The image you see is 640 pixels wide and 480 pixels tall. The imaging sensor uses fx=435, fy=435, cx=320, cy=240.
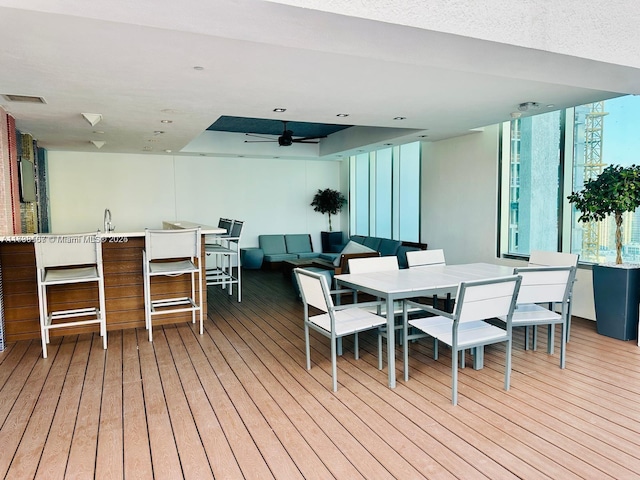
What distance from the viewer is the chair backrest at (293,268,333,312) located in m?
3.02

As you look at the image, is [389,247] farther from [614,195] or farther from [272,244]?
[614,195]

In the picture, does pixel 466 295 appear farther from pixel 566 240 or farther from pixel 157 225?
pixel 157 225

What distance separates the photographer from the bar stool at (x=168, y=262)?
4.34 metres

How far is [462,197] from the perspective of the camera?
661 centimetres

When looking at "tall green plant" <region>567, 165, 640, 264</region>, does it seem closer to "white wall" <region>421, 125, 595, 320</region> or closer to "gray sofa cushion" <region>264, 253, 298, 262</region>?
"white wall" <region>421, 125, 595, 320</region>

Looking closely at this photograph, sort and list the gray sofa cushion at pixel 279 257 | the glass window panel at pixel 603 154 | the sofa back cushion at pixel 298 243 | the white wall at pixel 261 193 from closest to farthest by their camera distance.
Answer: the glass window panel at pixel 603 154
the white wall at pixel 261 193
the gray sofa cushion at pixel 279 257
the sofa back cushion at pixel 298 243

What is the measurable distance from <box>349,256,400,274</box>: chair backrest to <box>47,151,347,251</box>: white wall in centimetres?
582

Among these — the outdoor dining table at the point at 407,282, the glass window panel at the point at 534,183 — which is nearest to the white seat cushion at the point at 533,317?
the outdoor dining table at the point at 407,282

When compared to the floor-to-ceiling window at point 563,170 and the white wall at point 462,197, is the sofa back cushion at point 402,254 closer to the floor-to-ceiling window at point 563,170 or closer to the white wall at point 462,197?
the white wall at point 462,197

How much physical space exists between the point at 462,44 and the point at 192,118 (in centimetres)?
350

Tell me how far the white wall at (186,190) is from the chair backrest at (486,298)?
23.7 feet

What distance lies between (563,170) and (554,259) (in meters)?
1.44

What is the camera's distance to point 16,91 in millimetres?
3666

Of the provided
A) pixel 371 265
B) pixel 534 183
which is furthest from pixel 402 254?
pixel 371 265
